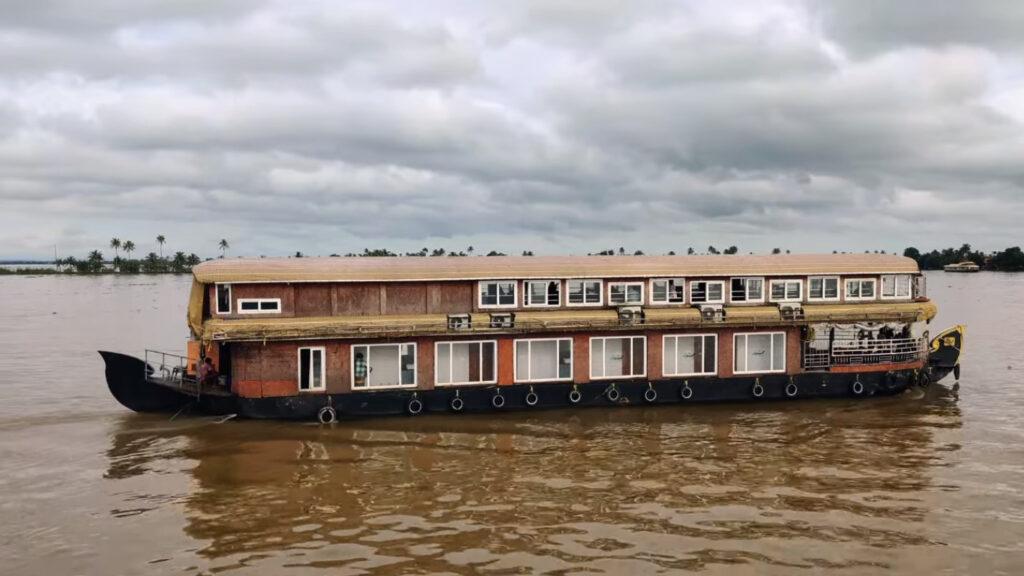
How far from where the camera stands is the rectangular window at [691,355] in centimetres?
2873

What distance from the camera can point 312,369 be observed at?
25859mm

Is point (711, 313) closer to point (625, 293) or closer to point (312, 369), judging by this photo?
point (625, 293)

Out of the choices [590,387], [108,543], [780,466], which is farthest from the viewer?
[590,387]

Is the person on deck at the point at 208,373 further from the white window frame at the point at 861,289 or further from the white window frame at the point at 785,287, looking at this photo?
the white window frame at the point at 861,289

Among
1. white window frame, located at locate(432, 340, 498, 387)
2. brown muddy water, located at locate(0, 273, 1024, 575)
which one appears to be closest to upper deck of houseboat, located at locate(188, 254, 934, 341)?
white window frame, located at locate(432, 340, 498, 387)

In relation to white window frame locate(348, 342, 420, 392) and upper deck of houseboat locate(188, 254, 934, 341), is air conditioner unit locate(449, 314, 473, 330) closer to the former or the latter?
upper deck of houseboat locate(188, 254, 934, 341)

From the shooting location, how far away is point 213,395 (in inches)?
1009

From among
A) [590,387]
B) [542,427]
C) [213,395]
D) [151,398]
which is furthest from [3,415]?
[590,387]

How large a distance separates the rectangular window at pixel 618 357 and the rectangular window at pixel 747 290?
176 inches

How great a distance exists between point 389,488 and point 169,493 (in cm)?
570

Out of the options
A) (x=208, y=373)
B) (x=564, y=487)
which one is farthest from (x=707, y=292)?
(x=208, y=373)

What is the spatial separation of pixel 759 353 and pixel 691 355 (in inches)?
112

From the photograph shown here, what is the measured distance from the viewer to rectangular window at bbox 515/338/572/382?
27.6 meters

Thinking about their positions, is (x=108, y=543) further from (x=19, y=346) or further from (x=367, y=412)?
(x=19, y=346)
